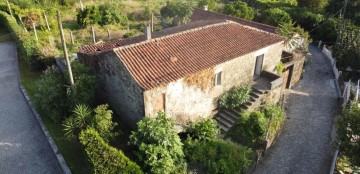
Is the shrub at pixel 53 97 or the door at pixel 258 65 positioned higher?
the door at pixel 258 65

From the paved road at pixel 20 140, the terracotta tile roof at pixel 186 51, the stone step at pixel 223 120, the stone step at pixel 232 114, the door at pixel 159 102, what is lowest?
the paved road at pixel 20 140

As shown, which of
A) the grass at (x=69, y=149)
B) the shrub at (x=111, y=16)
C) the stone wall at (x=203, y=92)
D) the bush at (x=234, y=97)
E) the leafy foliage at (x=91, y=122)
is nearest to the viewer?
the grass at (x=69, y=149)

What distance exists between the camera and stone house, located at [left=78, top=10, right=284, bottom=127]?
15953mm

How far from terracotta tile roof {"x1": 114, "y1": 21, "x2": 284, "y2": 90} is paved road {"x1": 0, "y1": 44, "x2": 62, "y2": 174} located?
688cm

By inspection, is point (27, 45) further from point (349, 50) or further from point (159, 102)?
point (349, 50)

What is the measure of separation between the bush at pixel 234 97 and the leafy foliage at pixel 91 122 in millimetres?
7409

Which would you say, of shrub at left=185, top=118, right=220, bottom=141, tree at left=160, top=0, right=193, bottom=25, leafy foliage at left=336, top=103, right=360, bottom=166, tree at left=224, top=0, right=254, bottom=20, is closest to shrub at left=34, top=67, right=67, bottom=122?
shrub at left=185, top=118, right=220, bottom=141

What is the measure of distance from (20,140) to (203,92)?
11276 mm

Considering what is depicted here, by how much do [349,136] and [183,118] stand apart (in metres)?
8.82

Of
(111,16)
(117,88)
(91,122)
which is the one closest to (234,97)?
(117,88)

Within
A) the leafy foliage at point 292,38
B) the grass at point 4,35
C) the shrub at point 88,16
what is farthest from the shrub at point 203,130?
the grass at point 4,35

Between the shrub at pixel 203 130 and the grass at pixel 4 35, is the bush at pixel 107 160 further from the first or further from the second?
the grass at pixel 4 35

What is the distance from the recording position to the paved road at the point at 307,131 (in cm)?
1739

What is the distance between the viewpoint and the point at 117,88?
56.7 feet
